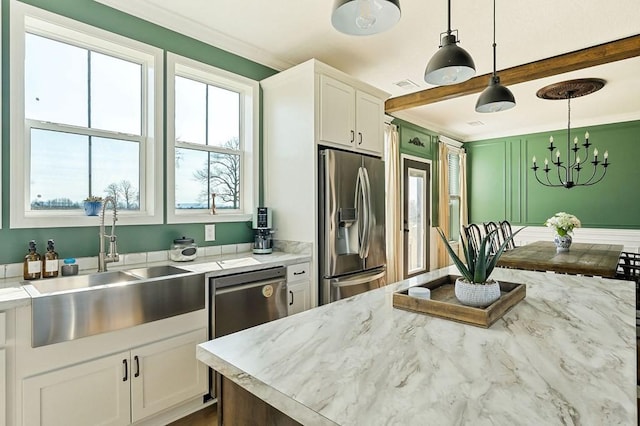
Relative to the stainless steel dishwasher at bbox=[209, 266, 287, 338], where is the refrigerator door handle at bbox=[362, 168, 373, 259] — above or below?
above

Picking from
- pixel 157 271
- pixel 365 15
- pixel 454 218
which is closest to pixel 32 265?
pixel 157 271

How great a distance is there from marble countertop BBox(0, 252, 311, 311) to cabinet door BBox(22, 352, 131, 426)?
372mm

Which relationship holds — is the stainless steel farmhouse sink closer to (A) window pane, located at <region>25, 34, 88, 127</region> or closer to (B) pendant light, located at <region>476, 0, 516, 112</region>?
(A) window pane, located at <region>25, 34, 88, 127</region>

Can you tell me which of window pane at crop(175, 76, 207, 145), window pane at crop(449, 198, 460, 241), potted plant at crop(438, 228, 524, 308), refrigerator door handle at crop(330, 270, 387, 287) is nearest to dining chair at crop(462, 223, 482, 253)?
potted plant at crop(438, 228, 524, 308)

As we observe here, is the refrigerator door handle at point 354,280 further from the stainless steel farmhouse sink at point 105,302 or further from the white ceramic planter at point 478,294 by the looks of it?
the white ceramic planter at point 478,294

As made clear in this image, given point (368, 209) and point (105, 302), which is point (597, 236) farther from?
point (105, 302)

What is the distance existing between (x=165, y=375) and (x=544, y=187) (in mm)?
6302

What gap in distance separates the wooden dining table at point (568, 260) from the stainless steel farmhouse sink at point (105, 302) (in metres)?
2.66

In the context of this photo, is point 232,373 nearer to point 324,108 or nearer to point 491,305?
point 491,305

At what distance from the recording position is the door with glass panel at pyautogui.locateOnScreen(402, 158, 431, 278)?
17.6ft

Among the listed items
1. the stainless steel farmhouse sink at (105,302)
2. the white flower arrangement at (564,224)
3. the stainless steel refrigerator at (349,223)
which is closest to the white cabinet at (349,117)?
the stainless steel refrigerator at (349,223)

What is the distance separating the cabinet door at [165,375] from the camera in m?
1.94

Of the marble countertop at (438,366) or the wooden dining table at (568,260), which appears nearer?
the marble countertop at (438,366)

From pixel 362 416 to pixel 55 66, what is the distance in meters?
2.75
